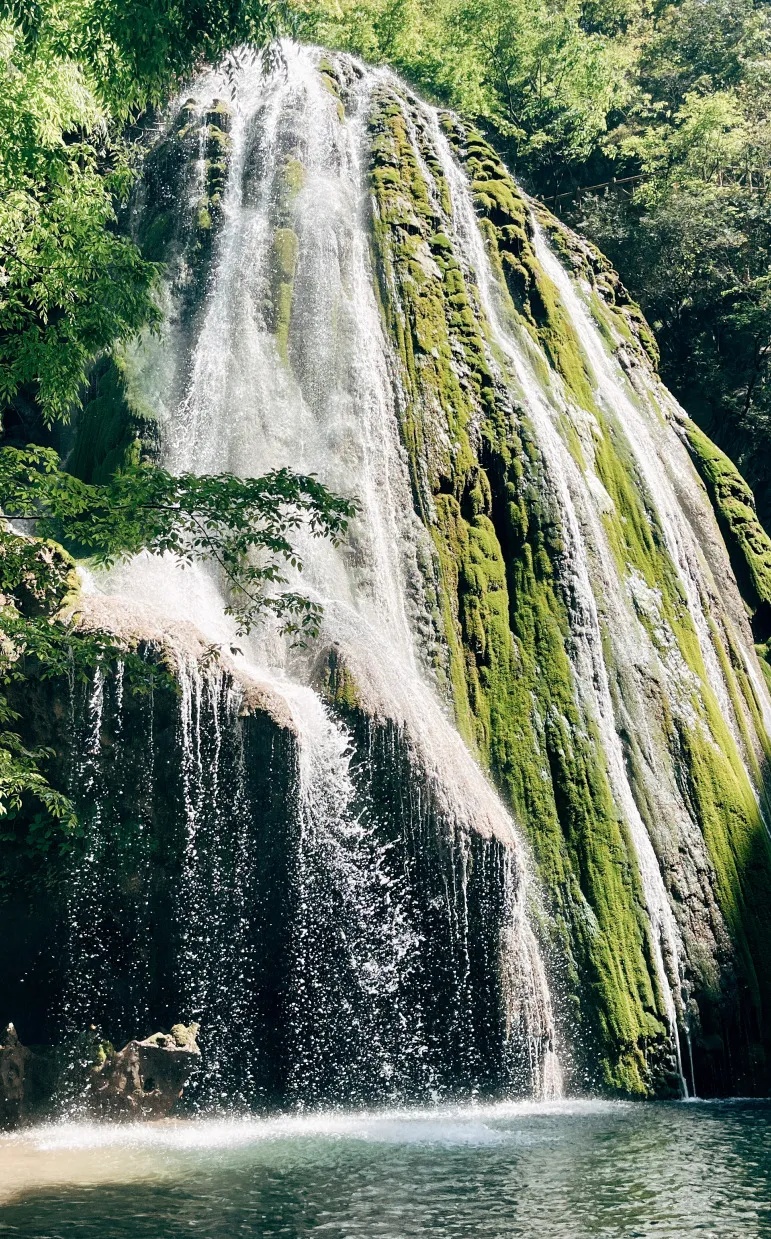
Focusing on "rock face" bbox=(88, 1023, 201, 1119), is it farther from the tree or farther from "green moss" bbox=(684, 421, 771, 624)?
"green moss" bbox=(684, 421, 771, 624)

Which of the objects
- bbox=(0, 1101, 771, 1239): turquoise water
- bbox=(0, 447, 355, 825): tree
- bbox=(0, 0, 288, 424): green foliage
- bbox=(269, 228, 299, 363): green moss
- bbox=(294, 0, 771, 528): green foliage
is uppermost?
bbox=(294, 0, 771, 528): green foliage

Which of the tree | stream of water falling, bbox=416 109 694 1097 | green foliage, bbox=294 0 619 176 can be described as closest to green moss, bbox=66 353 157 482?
stream of water falling, bbox=416 109 694 1097

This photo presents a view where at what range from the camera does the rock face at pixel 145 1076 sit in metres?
10.4

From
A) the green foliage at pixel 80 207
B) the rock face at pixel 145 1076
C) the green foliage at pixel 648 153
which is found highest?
the green foliage at pixel 648 153

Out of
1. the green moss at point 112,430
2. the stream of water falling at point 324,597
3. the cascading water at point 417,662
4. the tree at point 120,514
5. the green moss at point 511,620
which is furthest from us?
the green moss at point 112,430

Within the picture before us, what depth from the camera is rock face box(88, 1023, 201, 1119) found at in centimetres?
1042

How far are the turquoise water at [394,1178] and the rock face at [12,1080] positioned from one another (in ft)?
1.08

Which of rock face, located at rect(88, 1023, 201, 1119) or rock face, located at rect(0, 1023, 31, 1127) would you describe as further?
rock face, located at rect(88, 1023, 201, 1119)

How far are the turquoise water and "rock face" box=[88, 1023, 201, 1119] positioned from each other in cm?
23

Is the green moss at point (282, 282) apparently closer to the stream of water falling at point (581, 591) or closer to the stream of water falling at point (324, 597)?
the stream of water falling at point (324, 597)

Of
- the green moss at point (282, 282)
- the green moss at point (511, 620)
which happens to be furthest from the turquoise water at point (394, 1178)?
the green moss at point (282, 282)

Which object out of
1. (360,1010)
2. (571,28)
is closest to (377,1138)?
(360,1010)

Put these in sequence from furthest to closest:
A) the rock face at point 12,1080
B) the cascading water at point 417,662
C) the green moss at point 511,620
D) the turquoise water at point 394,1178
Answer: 1. the green moss at point 511,620
2. the cascading water at point 417,662
3. the rock face at point 12,1080
4. the turquoise water at point 394,1178

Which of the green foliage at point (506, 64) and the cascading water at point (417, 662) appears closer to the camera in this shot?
the cascading water at point (417, 662)
